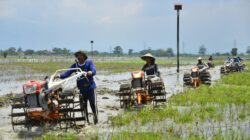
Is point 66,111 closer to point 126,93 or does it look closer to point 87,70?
point 87,70

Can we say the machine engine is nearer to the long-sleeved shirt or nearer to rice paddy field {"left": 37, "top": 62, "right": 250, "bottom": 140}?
rice paddy field {"left": 37, "top": 62, "right": 250, "bottom": 140}

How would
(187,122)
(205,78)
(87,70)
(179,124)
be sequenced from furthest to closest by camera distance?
(205,78)
(87,70)
(187,122)
(179,124)

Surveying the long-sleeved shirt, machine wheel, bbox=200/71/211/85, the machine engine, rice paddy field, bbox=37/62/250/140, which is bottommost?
rice paddy field, bbox=37/62/250/140

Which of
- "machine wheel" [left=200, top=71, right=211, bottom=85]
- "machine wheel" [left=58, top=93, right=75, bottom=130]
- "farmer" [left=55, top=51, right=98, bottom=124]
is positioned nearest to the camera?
"machine wheel" [left=58, top=93, right=75, bottom=130]

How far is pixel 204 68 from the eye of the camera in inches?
851

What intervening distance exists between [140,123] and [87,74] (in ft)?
5.63

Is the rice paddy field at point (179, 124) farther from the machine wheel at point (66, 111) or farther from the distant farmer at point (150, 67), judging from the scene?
the distant farmer at point (150, 67)

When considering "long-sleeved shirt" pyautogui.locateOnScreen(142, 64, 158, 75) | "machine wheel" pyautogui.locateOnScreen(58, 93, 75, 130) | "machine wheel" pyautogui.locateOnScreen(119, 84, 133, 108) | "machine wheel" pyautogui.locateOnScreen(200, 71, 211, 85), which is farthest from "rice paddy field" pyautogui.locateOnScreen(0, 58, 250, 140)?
"machine wheel" pyautogui.locateOnScreen(200, 71, 211, 85)

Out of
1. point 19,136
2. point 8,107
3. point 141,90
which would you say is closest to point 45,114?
point 19,136

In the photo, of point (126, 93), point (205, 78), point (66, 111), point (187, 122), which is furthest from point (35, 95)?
point (205, 78)

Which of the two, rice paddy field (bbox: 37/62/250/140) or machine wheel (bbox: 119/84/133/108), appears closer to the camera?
rice paddy field (bbox: 37/62/250/140)

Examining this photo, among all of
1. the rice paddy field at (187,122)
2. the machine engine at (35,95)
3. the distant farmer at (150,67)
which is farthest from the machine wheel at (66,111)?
the distant farmer at (150,67)

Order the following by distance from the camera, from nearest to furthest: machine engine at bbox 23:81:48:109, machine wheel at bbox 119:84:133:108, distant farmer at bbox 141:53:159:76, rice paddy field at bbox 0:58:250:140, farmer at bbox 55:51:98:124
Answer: rice paddy field at bbox 0:58:250:140
machine engine at bbox 23:81:48:109
farmer at bbox 55:51:98:124
machine wheel at bbox 119:84:133:108
distant farmer at bbox 141:53:159:76

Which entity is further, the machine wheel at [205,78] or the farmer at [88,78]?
Result: the machine wheel at [205,78]
